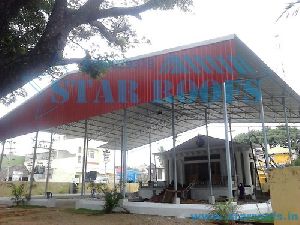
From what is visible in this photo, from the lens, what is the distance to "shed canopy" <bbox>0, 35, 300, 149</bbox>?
1053 centimetres

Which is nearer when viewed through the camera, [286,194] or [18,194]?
[286,194]

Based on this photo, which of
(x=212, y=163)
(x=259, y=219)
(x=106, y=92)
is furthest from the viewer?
(x=212, y=163)

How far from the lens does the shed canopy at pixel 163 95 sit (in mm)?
10531

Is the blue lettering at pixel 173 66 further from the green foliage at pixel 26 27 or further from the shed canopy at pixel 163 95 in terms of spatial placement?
the green foliage at pixel 26 27

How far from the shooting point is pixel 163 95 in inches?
447

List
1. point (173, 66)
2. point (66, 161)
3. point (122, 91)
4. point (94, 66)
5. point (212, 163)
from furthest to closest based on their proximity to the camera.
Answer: point (66, 161) < point (212, 163) < point (122, 91) < point (173, 66) < point (94, 66)

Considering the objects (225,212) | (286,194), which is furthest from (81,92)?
(286,194)

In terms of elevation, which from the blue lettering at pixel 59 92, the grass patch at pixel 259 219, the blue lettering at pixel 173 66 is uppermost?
the blue lettering at pixel 59 92

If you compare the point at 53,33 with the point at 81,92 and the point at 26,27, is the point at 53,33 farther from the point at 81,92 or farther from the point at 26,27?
the point at 81,92

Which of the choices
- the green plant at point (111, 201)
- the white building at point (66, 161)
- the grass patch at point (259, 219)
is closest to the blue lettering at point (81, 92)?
the green plant at point (111, 201)

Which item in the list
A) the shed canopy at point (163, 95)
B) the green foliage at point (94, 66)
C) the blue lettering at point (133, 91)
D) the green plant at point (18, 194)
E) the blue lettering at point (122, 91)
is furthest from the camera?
the green plant at point (18, 194)

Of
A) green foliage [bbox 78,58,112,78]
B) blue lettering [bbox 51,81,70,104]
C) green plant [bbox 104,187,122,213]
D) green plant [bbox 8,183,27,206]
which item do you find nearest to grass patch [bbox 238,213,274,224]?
green plant [bbox 104,187,122,213]

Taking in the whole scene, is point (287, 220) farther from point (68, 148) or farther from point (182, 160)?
point (68, 148)

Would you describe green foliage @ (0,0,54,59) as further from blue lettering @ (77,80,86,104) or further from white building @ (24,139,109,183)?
white building @ (24,139,109,183)
